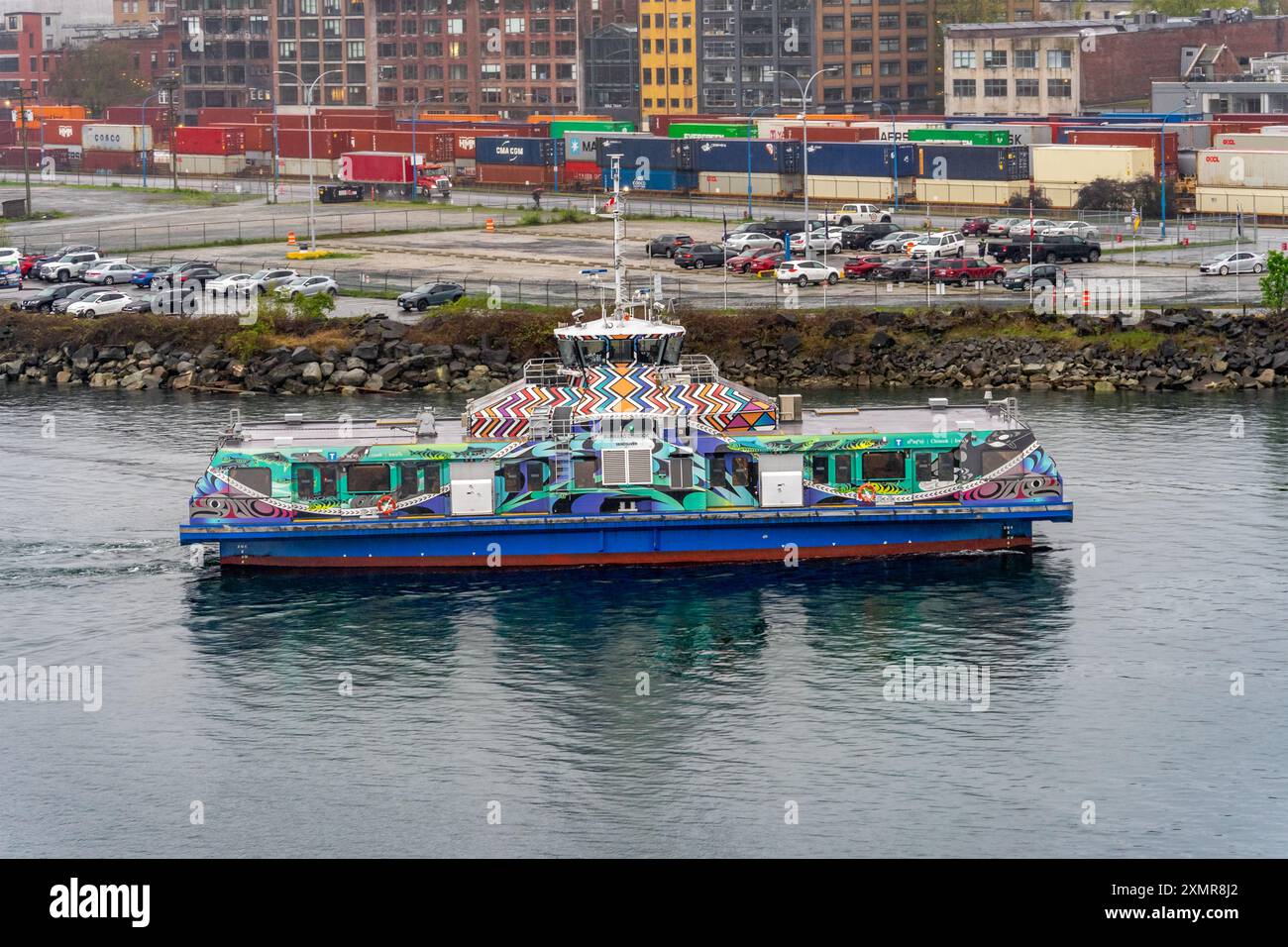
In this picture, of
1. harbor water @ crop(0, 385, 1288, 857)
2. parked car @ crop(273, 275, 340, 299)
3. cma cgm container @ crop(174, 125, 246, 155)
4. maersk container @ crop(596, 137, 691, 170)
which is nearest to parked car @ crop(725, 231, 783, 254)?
parked car @ crop(273, 275, 340, 299)

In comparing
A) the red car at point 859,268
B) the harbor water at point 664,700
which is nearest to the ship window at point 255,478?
the harbor water at point 664,700

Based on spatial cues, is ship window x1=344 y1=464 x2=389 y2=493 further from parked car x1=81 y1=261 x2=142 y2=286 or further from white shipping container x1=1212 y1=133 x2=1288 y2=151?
white shipping container x1=1212 y1=133 x2=1288 y2=151

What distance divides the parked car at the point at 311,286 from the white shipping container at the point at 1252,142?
60.8 meters

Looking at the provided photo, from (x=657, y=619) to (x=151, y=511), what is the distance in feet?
60.6

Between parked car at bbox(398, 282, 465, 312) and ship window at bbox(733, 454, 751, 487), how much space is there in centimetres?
4305

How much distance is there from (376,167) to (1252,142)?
2540 inches

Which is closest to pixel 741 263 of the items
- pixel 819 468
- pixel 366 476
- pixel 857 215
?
pixel 857 215

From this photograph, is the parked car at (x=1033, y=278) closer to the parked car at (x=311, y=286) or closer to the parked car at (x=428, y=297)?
the parked car at (x=428, y=297)

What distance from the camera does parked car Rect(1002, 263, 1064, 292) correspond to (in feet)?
319

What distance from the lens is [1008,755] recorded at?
41.7 m

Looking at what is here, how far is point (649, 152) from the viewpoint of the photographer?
151000 millimetres

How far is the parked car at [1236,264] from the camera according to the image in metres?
101

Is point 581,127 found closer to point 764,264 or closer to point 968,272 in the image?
point 764,264
